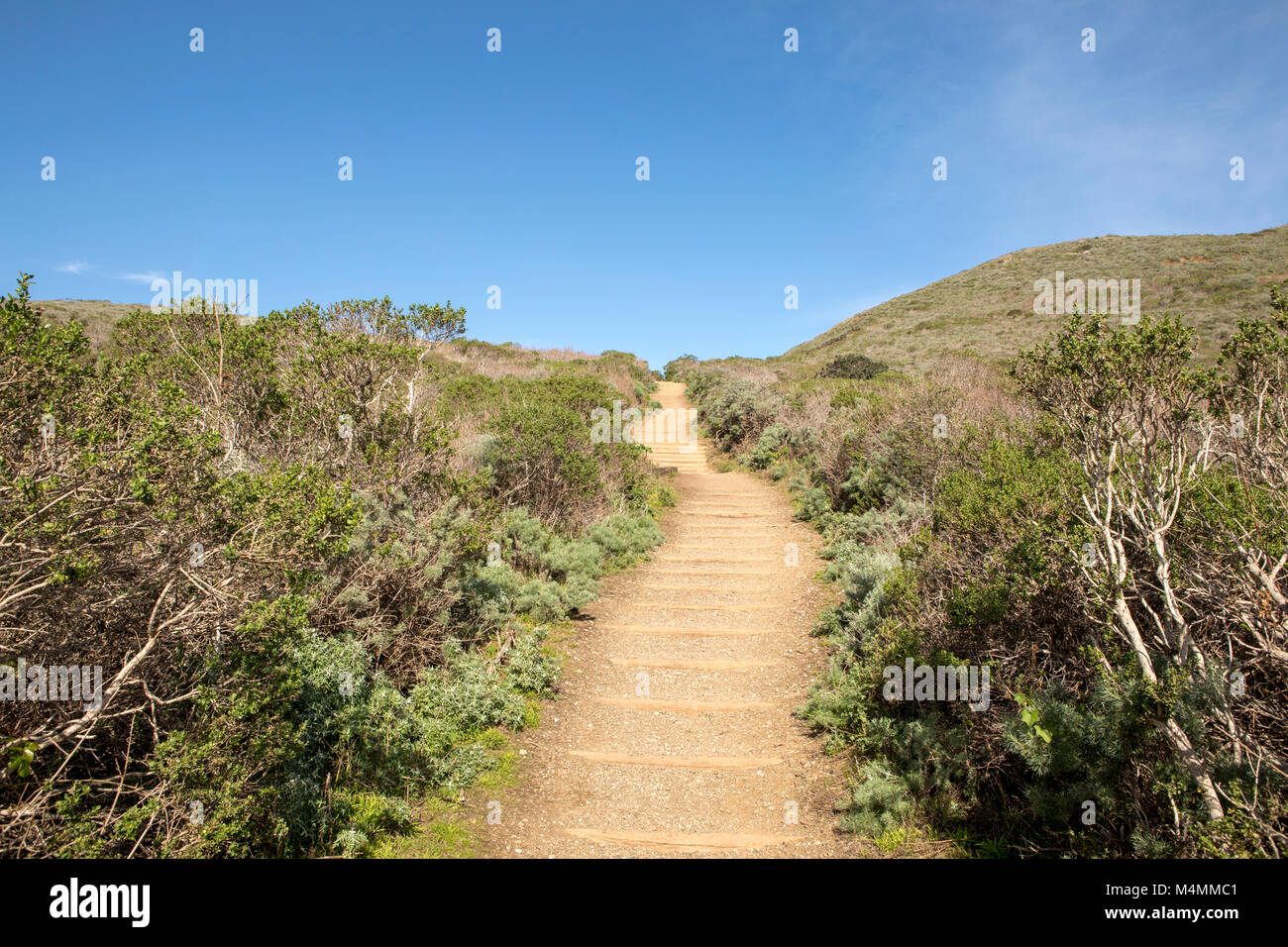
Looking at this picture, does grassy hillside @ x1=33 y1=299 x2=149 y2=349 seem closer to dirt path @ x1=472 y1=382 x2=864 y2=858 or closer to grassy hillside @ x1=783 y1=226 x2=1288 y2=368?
dirt path @ x1=472 y1=382 x2=864 y2=858

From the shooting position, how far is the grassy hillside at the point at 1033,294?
32.9 m

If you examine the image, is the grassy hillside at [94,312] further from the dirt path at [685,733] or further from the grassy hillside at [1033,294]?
the grassy hillside at [1033,294]

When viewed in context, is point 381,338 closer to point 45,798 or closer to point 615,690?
point 615,690

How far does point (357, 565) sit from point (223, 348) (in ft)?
7.75

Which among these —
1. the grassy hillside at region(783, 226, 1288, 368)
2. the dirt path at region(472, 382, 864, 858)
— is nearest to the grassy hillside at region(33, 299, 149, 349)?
the dirt path at region(472, 382, 864, 858)

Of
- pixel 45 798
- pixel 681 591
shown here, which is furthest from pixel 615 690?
pixel 45 798

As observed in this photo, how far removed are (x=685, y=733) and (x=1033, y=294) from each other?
47.7 m

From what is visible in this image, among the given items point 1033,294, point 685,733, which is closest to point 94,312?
point 685,733

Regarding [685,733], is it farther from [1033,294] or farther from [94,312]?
[1033,294]

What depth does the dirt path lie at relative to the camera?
457 cm

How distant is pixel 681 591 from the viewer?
31.1 feet

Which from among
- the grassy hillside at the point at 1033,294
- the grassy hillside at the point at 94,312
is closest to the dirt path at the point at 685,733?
the grassy hillside at the point at 94,312

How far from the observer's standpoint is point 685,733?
5.97 m

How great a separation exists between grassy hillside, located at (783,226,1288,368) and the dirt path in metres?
24.2
